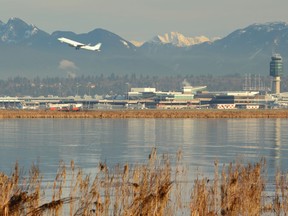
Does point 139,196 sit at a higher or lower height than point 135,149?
higher

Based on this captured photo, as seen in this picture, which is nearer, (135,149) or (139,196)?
(139,196)

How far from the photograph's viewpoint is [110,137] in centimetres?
5838

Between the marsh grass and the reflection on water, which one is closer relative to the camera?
the marsh grass

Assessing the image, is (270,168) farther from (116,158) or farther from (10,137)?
(10,137)

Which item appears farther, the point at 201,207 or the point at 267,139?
the point at 267,139

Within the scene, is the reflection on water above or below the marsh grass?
below

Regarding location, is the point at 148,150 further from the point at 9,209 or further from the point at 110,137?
the point at 9,209

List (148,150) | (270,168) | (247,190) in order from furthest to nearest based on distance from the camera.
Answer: (148,150) → (270,168) → (247,190)

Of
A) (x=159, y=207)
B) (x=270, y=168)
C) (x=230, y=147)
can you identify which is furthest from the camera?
(x=230, y=147)

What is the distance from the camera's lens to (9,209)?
12516mm

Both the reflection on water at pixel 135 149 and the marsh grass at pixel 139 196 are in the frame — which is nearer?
the marsh grass at pixel 139 196

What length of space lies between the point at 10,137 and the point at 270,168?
27.2 metres

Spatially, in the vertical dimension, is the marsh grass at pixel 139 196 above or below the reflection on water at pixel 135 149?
above

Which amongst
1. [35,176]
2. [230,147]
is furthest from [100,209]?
[230,147]
